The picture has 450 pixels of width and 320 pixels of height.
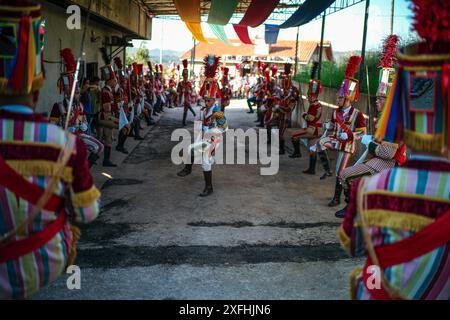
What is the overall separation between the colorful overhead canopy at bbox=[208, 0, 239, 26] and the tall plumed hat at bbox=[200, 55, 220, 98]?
2517 millimetres

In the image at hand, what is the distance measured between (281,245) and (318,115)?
16.6ft

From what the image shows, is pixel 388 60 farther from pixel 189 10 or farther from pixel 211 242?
pixel 189 10

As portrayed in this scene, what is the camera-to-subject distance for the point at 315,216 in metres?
6.73

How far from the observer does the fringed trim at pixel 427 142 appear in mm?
2398

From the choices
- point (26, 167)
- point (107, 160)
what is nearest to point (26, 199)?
point (26, 167)

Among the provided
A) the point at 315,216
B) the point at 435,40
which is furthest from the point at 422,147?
the point at 315,216

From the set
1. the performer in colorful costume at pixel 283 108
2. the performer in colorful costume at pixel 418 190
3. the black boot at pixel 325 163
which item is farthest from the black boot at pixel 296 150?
the performer in colorful costume at pixel 418 190

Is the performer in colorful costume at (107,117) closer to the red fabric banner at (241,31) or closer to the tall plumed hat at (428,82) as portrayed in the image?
the red fabric banner at (241,31)

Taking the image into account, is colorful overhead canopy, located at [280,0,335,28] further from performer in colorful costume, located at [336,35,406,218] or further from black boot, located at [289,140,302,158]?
performer in colorful costume, located at [336,35,406,218]

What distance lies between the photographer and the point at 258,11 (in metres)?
12.2

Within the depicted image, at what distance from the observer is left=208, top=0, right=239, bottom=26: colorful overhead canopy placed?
Answer: 36.4 ft

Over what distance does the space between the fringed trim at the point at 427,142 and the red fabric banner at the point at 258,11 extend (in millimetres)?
8512

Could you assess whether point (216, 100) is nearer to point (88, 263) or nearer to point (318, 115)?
point (318, 115)

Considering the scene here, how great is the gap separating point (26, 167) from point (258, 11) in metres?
10.4
